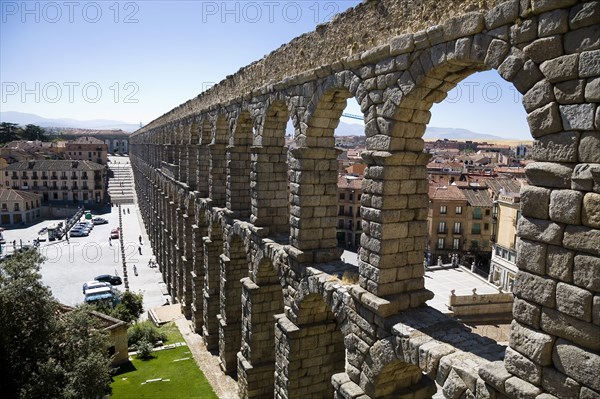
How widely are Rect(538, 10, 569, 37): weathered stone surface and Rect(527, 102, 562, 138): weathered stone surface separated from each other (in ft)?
2.92

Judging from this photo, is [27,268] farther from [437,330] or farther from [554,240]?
[554,240]

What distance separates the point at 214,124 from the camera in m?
20.7

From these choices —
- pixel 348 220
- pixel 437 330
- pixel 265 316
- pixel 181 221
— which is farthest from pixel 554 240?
pixel 348 220

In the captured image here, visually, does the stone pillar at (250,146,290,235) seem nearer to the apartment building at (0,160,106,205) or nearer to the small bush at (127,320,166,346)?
the small bush at (127,320,166,346)

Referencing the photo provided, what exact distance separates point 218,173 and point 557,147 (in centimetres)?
1660

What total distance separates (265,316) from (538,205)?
11.2m

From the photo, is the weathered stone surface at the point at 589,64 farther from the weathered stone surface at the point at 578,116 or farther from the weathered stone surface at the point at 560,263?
the weathered stone surface at the point at 560,263

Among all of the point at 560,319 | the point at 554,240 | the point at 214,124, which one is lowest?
the point at 560,319

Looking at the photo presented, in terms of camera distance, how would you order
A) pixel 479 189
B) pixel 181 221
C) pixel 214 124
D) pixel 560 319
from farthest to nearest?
1. pixel 479 189
2. pixel 181 221
3. pixel 214 124
4. pixel 560 319

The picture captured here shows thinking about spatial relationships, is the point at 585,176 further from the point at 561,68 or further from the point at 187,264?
the point at 187,264

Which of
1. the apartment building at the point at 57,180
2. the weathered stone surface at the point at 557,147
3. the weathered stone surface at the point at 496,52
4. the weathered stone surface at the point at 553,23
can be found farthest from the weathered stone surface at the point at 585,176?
the apartment building at the point at 57,180

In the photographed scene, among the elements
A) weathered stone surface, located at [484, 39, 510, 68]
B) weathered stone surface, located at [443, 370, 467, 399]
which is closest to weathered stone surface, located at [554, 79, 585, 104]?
weathered stone surface, located at [484, 39, 510, 68]

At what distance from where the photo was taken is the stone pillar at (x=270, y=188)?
1457 cm

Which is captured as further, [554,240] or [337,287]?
[337,287]
